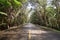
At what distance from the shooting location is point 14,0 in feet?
93.1

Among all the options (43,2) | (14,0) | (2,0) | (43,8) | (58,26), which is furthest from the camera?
(43,8)

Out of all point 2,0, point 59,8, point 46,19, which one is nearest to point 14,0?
point 2,0

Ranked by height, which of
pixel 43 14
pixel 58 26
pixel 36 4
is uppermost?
pixel 36 4

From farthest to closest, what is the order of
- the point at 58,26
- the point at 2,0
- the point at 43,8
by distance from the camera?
the point at 43,8 < the point at 58,26 < the point at 2,0

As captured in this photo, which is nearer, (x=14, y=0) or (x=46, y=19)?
(x=14, y=0)

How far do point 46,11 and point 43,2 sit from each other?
6.12m

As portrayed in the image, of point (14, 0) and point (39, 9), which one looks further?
point (39, 9)

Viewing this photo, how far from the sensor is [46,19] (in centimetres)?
5744

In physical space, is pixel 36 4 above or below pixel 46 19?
above

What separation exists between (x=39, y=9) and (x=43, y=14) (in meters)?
2.53

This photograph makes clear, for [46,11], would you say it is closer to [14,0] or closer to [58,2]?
[58,2]

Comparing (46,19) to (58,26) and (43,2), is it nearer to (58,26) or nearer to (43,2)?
(43,2)

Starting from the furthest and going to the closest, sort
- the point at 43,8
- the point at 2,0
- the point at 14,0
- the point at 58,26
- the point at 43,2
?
1. the point at 43,8
2. the point at 43,2
3. the point at 58,26
4. the point at 14,0
5. the point at 2,0

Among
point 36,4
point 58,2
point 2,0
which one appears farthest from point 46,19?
point 2,0
